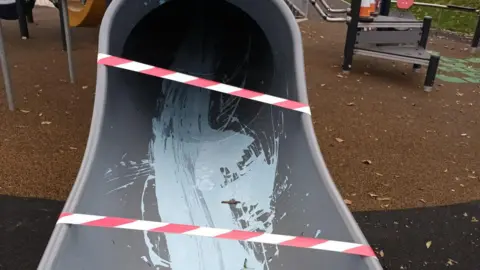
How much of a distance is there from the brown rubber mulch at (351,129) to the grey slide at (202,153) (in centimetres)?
83

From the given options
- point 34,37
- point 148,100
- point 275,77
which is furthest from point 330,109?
point 34,37

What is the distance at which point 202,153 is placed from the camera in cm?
314

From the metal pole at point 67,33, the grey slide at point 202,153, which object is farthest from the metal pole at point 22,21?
the grey slide at point 202,153

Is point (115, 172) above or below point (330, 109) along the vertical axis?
above

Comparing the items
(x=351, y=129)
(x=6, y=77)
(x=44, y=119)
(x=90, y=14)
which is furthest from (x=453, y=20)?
(x=6, y=77)

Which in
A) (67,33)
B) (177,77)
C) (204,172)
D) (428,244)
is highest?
(177,77)

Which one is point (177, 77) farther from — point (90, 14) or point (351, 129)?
point (90, 14)

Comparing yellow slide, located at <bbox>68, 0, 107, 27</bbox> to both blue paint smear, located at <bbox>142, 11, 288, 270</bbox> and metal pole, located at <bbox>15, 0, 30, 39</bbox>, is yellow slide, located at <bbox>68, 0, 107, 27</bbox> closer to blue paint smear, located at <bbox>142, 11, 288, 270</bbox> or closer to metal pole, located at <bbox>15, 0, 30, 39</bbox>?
metal pole, located at <bbox>15, 0, 30, 39</bbox>

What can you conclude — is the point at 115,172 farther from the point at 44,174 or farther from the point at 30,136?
the point at 30,136

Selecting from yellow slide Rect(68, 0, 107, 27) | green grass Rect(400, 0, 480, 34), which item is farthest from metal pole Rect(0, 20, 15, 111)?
green grass Rect(400, 0, 480, 34)

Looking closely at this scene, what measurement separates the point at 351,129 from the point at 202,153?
1920mm

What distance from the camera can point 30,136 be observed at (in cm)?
384

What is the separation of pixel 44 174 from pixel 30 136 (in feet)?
2.45

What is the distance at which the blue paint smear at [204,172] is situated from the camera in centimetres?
226
